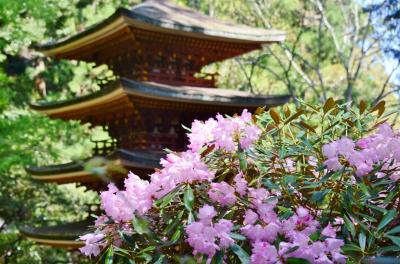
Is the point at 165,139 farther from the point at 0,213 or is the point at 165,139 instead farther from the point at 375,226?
the point at 375,226

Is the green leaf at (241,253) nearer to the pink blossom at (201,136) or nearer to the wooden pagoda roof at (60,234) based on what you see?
the pink blossom at (201,136)

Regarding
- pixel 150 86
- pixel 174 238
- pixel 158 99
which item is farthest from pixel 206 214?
pixel 158 99

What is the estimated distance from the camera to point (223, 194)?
3791mm

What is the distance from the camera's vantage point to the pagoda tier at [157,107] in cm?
1292

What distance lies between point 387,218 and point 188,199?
0.95 m

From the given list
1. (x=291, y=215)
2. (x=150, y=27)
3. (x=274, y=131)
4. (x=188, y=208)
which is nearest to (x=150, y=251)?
(x=188, y=208)

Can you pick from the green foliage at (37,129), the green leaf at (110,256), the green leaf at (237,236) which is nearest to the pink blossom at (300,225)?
the green leaf at (237,236)

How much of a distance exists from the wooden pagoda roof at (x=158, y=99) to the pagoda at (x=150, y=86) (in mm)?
17

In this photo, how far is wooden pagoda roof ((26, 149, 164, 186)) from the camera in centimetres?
1215

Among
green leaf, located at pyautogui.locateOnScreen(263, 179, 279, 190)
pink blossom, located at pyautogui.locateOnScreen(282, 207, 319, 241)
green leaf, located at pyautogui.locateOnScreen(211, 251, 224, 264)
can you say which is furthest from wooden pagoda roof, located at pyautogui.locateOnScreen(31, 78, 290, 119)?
green leaf, located at pyautogui.locateOnScreen(211, 251, 224, 264)

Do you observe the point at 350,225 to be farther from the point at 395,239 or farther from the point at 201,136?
the point at 201,136

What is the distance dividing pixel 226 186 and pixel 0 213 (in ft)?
58.0

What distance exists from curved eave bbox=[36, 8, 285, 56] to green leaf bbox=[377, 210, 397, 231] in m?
A: 9.43

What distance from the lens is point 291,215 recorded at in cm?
371
